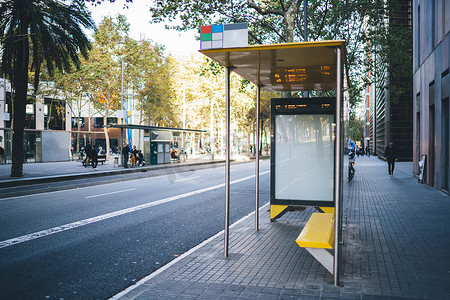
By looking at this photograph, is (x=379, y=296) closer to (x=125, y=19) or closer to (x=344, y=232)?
(x=344, y=232)

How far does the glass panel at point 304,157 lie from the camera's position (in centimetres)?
834

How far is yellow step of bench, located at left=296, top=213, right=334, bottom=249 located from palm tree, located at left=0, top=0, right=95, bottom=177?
→ 15.8 metres

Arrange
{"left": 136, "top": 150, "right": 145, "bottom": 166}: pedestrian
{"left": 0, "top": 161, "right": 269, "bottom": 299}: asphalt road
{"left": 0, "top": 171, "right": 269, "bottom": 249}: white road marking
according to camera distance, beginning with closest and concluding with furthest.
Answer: {"left": 0, "top": 161, "right": 269, "bottom": 299}: asphalt road, {"left": 0, "top": 171, "right": 269, "bottom": 249}: white road marking, {"left": 136, "top": 150, "right": 145, "bottom": 166}: pedestrian

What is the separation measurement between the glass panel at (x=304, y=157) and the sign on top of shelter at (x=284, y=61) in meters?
0.91

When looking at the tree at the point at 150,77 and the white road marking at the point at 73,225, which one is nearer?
the white road marking at the point at 73,225

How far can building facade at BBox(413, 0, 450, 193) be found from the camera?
45.4 feet

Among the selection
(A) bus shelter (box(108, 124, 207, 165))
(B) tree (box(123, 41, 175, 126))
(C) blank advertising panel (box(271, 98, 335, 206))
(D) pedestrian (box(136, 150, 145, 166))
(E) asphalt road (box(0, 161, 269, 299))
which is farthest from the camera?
(B) tree (box(123, 41, 175, 126))

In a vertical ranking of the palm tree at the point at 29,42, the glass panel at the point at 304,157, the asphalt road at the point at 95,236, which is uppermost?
the palm tree at the point at 29,42

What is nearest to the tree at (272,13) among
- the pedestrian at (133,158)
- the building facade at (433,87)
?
the building facade at (433,87)

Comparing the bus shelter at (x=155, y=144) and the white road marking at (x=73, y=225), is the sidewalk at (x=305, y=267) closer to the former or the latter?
the white road marking at (x=73, y=225)

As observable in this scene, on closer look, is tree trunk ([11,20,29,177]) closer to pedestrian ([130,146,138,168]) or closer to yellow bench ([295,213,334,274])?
pedestrian ([130,146,138,168])

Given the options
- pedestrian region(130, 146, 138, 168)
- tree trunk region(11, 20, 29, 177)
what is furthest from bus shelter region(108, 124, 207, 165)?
tree trunk region(11, 20, 29, 177)

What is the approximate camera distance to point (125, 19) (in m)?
38.4

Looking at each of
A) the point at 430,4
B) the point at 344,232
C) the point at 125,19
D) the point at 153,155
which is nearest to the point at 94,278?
the point at 344,232
